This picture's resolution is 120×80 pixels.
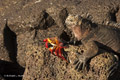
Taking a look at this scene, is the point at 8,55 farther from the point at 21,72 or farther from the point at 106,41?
the point at 106,41

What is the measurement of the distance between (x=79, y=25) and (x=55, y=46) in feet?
1.87

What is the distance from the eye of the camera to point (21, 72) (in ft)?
16.9

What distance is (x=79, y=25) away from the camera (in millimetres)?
3711

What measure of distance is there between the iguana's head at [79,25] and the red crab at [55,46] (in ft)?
1.19

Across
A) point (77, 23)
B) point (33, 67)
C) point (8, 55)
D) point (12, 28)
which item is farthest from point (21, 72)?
point (77, 23)

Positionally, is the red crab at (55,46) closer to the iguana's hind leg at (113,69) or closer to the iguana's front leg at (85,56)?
the iguana's front leg at (85,56)

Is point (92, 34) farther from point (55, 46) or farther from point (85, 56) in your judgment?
point (55, 46)

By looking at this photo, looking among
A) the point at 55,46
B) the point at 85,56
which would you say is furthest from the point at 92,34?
the point at 55,46

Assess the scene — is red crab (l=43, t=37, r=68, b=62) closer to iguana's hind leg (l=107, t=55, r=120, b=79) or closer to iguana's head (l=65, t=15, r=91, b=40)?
iguana's head (l=65, t=15, r=91, b=40)

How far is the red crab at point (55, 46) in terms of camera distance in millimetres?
3711

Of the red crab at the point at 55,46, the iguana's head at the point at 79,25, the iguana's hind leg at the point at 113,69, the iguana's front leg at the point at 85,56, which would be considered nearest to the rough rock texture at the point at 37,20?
the red crab at the point at 55,46

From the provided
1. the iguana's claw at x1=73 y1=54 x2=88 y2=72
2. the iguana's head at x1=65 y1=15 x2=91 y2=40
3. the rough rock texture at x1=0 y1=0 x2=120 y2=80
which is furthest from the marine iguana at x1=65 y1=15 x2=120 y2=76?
the rough rock texture at x1=0 y1=0 x2=120 y2=80

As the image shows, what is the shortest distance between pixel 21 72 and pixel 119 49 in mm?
2492

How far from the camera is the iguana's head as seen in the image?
3691mm
